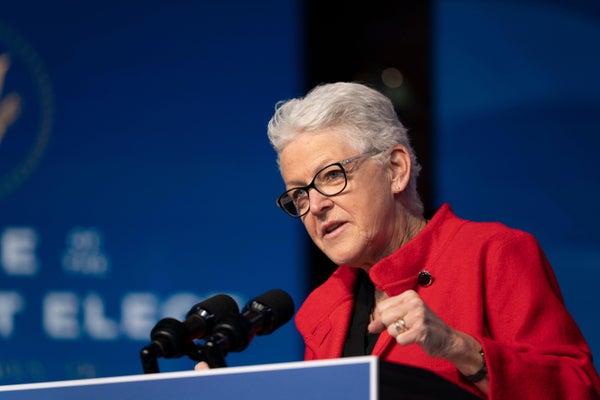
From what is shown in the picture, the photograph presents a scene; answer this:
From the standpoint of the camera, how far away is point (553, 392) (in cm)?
161

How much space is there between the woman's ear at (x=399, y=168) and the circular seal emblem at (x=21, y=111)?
7.35 feet

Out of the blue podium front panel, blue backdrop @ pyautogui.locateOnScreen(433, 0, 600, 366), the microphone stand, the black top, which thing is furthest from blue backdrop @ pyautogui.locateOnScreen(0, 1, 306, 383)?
the blue podium front panel

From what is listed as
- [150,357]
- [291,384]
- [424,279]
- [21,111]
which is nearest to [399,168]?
[424,279]

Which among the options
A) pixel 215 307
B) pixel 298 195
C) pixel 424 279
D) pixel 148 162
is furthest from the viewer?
pixel 148 162

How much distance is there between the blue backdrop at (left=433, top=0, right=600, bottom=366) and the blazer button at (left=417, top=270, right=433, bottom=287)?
134 cm

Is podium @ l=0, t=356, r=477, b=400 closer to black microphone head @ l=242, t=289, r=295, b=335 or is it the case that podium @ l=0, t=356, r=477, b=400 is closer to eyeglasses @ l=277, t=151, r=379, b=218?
black microphone head @ l=242, t=289, r=295, b=335

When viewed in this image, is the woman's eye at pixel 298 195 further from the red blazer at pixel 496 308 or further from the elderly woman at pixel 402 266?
the red blazer at pixel 496 308

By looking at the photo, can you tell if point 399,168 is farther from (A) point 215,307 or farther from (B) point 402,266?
(A) point 215,307

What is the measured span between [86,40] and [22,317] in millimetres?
1182

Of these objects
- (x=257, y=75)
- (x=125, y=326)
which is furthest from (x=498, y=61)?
(x=125, y=326)

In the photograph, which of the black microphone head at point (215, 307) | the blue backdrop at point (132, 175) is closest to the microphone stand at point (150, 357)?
the black microphone head at point (215, 307)

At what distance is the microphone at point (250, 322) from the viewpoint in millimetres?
1557

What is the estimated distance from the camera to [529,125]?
3.19 metres

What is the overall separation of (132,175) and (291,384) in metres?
2.69
